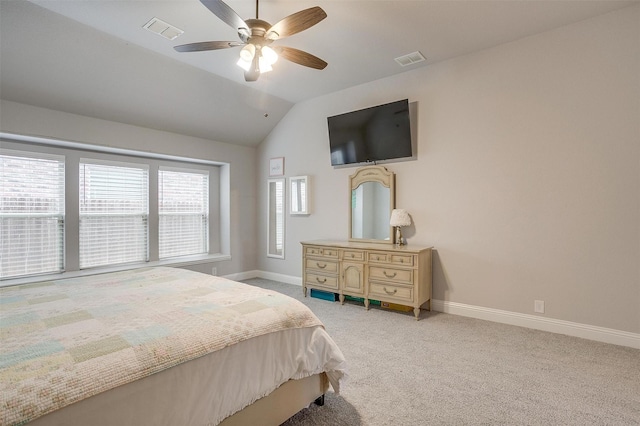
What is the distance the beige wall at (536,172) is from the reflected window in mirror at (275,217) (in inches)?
80.9

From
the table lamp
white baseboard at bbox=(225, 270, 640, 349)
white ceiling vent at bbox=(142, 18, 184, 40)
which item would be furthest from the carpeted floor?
white ceiling vent at bbox=(142, 18, 184, 40)

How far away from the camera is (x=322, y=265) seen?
14.0ft

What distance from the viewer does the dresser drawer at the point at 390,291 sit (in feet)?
11.6

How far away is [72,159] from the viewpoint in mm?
3939

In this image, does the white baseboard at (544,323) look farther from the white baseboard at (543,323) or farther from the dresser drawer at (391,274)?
the dresser drawer at (391,274)

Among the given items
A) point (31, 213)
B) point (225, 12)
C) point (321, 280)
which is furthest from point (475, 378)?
point (31, 213)

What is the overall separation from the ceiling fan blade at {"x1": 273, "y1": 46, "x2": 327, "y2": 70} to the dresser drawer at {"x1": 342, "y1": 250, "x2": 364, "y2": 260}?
218 cm

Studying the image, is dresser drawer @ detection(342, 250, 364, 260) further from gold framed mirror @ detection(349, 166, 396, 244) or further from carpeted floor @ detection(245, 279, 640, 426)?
carpeted floor @ detection(245, 279, 640, 426)

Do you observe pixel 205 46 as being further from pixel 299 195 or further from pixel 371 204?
pixel 299 195

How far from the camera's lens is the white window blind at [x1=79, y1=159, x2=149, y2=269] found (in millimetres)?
4102

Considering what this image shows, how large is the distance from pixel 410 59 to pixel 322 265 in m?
2.75

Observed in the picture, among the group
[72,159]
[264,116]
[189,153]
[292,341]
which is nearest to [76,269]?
[72,159]

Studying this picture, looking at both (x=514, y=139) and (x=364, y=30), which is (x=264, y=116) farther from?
(x=514, y=139)

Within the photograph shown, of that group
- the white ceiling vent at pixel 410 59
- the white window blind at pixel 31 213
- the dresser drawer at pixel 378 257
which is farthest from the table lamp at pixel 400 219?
the white window blind at pixel 31 213
